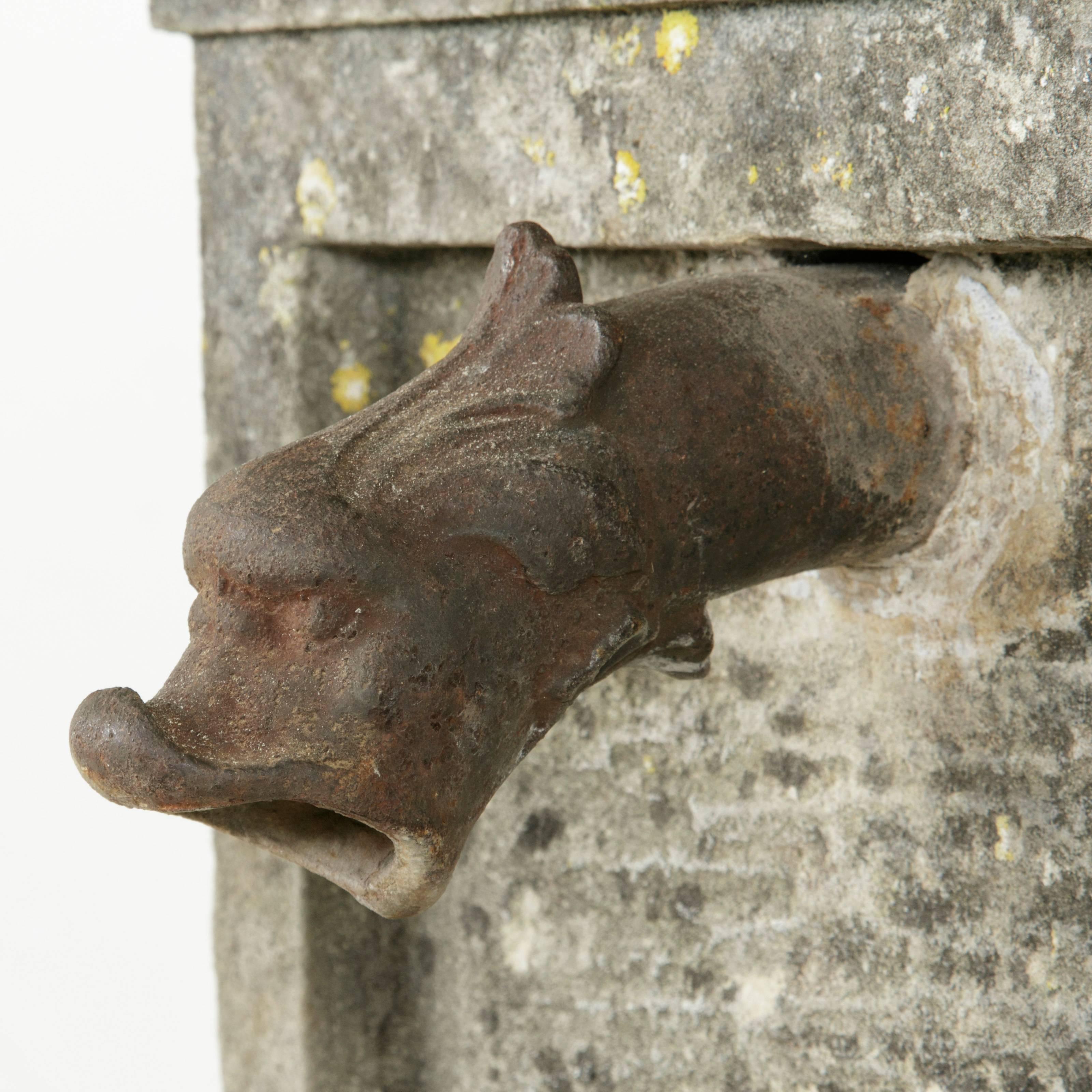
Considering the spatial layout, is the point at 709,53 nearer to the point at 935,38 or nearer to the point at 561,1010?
the point at 935,38

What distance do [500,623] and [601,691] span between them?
44 cm

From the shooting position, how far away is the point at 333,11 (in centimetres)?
103

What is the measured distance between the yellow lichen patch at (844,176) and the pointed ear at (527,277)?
19 centimetres

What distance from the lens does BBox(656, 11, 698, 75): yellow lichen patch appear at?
2.86 feet

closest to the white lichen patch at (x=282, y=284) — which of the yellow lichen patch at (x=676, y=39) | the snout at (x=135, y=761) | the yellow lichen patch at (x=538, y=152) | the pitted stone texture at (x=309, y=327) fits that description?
the pitted stone texture at (x=309, y=327)

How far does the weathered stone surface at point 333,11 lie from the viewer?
2.97 ft

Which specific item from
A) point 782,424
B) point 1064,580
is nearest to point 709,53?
point 782,424

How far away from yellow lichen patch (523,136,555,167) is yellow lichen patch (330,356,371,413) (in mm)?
257

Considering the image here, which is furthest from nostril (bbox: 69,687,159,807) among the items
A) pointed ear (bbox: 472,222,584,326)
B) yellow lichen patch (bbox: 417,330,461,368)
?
yellow lichen patch (bbox: 417,330,461,368)

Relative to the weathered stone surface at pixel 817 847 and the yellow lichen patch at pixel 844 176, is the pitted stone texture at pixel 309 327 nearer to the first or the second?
the weathered stone surface at pixel 817 847

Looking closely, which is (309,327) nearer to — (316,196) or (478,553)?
(316,196)

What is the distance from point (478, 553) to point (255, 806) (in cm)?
18

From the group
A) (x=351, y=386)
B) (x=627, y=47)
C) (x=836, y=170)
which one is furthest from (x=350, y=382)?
(x=836, y=170)

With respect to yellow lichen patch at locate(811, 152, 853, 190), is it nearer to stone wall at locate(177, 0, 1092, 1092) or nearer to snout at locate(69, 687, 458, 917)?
stone wall at locate(177, 0, 1092, 1092)
